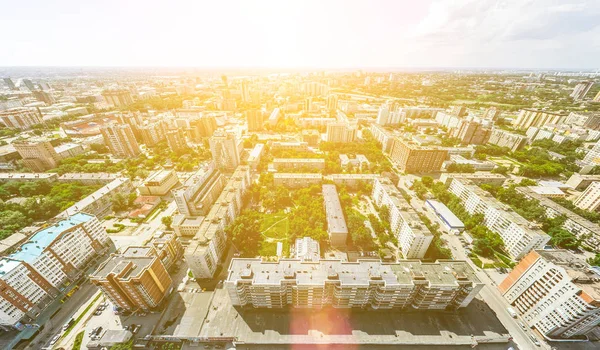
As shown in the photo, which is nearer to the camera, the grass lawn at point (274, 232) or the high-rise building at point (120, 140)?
the grass lawn at point (274, 232)

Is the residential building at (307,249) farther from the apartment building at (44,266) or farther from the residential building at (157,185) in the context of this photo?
the residential building at (157,185)

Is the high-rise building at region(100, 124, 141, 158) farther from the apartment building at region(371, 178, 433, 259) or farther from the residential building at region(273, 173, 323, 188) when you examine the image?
the apartment building at region(371, 178, 433, 259)

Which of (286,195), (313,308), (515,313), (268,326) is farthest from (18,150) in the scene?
(515,313)

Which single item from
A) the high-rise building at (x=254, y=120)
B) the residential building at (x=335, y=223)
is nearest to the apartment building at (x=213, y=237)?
the residential building at (x=335, y=223)

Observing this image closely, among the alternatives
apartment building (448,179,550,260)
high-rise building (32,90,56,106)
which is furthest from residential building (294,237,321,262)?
high-rise building (32,90,56,106)

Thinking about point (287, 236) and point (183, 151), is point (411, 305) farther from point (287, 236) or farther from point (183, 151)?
point (183, 151)

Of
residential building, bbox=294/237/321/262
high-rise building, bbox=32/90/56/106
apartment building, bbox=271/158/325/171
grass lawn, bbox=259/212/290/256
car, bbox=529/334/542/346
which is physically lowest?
car, bbox=529/334/542/346
